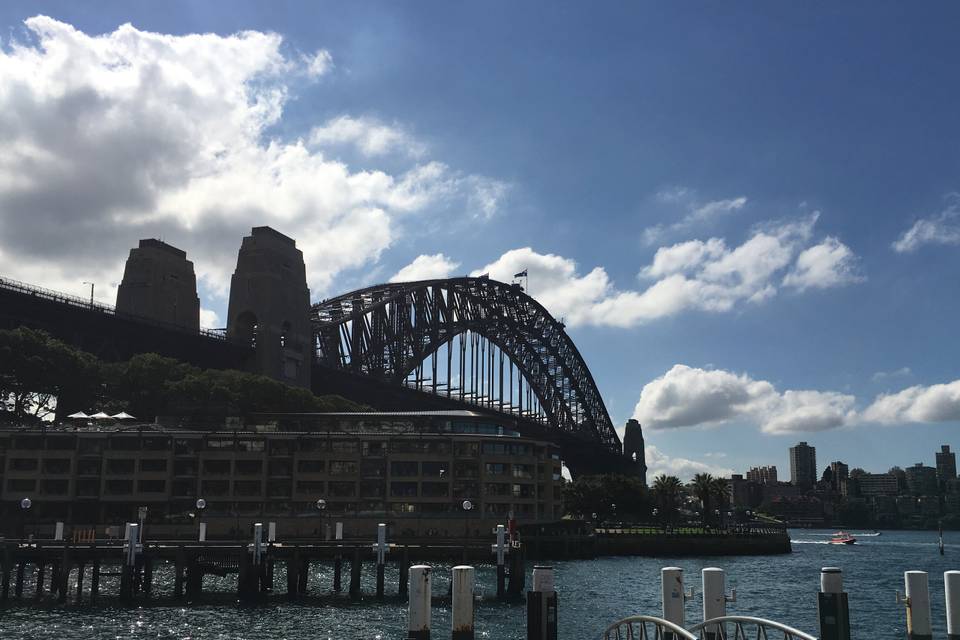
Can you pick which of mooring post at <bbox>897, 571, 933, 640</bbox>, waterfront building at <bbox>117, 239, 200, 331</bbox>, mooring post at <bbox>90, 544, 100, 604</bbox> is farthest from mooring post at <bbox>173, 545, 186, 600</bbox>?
waterfront building at <bbox>117, 239, 200, 331</bbox>

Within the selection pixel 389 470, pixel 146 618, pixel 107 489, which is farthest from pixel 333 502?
pixel 146 618

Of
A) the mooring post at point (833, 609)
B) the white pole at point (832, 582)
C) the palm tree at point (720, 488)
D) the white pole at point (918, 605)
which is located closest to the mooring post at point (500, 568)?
the mooring post at point (833, 609)

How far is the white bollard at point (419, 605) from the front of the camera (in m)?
24.0

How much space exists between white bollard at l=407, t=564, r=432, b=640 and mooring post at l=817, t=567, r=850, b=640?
36.2 ft

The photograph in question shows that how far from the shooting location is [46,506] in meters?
121

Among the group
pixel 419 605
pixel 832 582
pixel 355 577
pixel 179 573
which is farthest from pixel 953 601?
pixel 179 573

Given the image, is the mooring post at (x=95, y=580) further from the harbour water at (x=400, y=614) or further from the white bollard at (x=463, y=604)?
the white bollard at (x=463, y=604)

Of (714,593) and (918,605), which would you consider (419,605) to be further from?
(918,605)

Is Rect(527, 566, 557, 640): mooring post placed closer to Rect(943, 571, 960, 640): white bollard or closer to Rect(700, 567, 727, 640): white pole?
Rect(700, 567, 727, 640): white pole

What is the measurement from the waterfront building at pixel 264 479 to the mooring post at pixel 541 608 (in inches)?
3740

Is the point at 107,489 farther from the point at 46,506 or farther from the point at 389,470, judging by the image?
the point at 389,470

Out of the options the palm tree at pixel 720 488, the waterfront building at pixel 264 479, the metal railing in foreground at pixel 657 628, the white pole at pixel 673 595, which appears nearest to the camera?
the metal railing in foreground at pixel 657 628

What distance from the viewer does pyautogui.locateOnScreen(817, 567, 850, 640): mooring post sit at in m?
26.0

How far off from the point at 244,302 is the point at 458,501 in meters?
61.0
